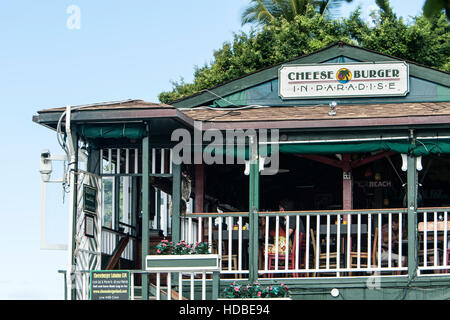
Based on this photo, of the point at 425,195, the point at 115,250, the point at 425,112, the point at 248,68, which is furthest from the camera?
the point at 248,68

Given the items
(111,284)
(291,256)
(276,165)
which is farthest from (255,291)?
(276,165)

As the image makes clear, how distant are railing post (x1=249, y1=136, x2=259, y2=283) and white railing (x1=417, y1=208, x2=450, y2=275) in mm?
2613

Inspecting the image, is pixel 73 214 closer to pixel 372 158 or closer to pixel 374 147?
pixel 374 147

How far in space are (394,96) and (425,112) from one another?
1726 mm

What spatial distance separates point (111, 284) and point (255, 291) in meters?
2.19

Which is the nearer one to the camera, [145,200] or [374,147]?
[145,200]

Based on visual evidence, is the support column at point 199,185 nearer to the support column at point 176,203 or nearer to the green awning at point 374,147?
the support column at point 176,203

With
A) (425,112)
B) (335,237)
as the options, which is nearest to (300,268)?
(335,237)

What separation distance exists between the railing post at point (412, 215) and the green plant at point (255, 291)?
6.84ft

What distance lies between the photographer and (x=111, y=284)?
13320mm

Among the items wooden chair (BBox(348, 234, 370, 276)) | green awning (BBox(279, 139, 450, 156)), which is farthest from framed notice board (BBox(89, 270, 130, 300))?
wooden chair (BBox(348, 234, 370, 276))

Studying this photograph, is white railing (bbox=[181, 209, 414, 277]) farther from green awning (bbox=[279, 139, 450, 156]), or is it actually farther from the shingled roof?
the shingled roof
